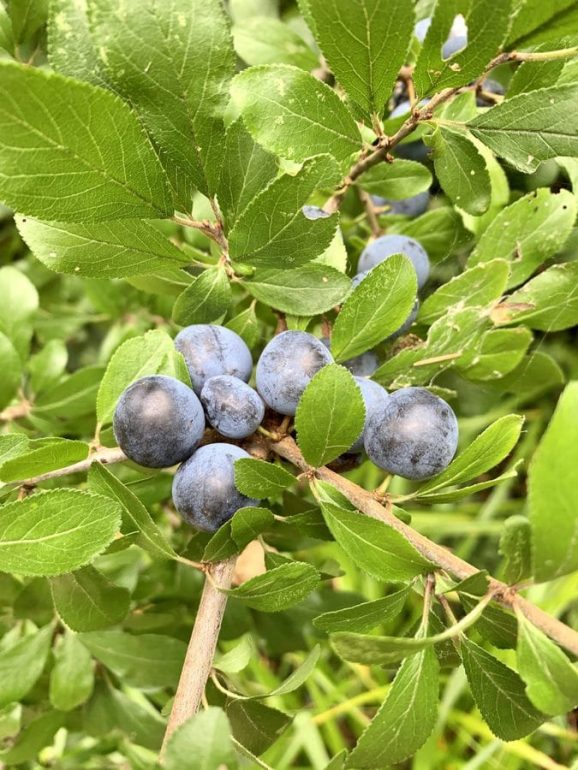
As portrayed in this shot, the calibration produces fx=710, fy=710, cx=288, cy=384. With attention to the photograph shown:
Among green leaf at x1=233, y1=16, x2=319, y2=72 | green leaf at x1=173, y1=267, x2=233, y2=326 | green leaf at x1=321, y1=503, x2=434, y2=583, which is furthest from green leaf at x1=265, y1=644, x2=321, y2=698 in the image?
green leaf at x1=233, y1=16, x2=319, y2=72

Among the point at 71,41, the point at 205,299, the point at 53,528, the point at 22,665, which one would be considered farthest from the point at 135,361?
the point at 22,665

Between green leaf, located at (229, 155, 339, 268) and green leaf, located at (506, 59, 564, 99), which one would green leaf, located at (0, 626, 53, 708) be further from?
green leaf, located at (506, 59, 564, 99)

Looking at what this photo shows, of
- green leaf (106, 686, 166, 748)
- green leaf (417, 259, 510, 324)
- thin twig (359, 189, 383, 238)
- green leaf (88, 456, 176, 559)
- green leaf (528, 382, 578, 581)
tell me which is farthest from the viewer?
green leaf (106, 686, 166, 748)

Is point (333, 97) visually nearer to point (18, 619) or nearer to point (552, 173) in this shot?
point (552, 173)

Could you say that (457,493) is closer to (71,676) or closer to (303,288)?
(303,288)

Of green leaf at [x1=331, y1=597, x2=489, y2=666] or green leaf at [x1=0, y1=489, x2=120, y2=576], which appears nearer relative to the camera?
green leaf at [x1=331, y1=597, x2=489, y2=666]

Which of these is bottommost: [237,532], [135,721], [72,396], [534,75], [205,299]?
[135,721]

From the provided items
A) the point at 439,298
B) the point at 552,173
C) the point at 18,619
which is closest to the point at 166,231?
the point at 439,298
